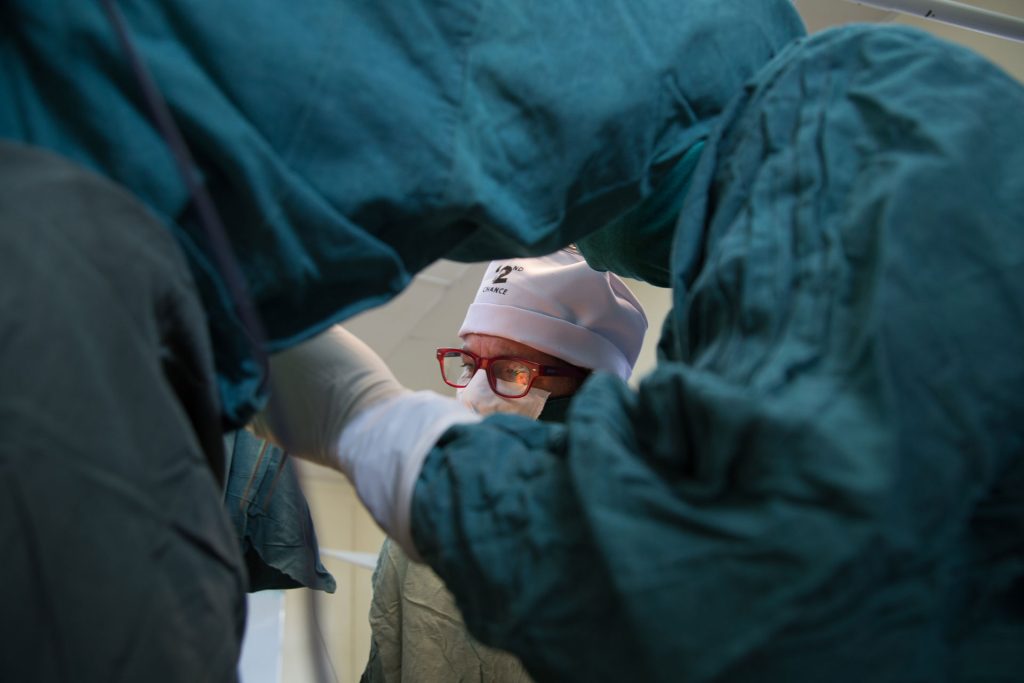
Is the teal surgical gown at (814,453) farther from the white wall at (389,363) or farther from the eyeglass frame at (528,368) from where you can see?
the white wall at (389,363)

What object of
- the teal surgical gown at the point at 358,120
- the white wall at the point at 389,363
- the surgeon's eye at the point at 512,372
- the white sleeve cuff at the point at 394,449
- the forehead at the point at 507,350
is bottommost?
the white wall at the point at 389,363

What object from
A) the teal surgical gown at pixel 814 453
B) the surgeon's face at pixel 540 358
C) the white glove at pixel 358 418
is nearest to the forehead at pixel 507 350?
the surgeon's face at pixel 540 358

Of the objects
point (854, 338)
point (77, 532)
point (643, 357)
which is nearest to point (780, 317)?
point (854, 338)

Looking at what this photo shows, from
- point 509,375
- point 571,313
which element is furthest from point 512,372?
point 571,313

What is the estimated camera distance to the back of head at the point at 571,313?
1.72 meters

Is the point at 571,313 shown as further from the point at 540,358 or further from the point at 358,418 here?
the point at 358,418

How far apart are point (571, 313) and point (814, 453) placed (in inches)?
50.5

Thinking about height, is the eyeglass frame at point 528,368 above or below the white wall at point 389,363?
above

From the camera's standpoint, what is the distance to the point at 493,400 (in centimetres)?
180

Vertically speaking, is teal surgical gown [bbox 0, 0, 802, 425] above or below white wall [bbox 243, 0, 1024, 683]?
above

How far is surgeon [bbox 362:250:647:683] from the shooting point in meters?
1.72

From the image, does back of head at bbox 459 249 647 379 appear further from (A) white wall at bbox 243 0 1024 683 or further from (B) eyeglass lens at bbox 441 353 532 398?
(A) white wall at bbox 243 0 1024 683

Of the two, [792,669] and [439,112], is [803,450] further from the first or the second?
[439,112]

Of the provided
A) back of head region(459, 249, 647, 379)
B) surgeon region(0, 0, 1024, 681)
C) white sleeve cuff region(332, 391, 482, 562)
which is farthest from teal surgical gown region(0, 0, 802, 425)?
back of head region(459, 249, 647, 379)
